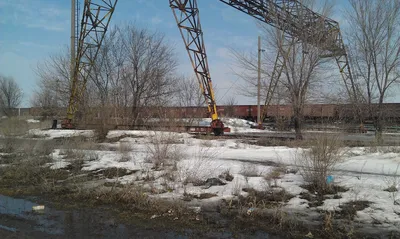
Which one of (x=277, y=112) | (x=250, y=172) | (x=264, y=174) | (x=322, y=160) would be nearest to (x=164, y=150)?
(x=250, y=172)

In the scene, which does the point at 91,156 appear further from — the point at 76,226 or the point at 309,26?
the point at 309,26

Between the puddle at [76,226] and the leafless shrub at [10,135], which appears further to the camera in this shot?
the leafless shrub at [10,135]

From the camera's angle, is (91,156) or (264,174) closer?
(264,174)

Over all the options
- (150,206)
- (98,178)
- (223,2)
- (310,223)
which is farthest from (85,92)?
(310,223)

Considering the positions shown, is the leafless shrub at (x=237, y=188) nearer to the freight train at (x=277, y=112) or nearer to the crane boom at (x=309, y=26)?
the freight train at (x=277, y=112)

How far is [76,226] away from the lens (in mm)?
4711

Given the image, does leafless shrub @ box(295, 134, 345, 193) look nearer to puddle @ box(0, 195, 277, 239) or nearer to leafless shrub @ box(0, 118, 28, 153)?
puddle @ box(0, 195, 277, 239)

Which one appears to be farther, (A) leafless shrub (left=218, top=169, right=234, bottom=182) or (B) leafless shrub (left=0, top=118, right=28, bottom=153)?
(B) leafless shrub (left=0, top=118, right=28, bottom=153)

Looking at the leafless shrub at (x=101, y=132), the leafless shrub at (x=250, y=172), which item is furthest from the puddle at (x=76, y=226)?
the leafless shrub at (x=101, y=132)

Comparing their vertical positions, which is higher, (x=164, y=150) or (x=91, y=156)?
(x=164, y=150)

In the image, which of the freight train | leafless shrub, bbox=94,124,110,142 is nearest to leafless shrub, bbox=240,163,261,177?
the freight train

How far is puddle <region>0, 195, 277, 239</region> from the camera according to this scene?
434cm

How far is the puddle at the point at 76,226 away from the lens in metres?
4.34

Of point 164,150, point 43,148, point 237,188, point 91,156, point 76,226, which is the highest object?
point 164,150
